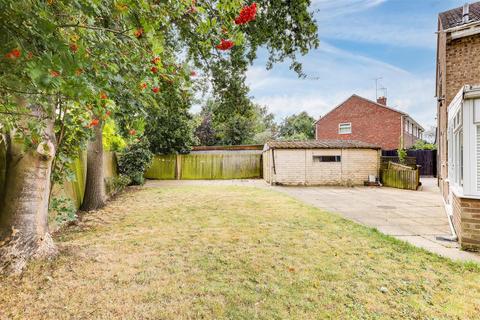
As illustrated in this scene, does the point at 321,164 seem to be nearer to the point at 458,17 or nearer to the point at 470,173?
the point at 458,17

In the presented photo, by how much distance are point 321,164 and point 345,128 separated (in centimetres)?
1232

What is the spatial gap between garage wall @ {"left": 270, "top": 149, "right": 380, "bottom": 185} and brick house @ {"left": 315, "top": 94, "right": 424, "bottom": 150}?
9.76 metres

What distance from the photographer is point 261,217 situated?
6.28m

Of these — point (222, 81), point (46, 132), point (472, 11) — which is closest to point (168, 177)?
point (222, 81)

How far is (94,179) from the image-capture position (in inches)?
294

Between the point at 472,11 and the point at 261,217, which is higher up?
the point at 472,11

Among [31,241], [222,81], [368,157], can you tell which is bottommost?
[31,241]

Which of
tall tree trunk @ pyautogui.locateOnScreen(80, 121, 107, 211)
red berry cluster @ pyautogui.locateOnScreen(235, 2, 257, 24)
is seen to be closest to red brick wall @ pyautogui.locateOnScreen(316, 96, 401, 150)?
tall tree trunk @ pyautogui.locateOnScreen(80, 121, 107, 211)

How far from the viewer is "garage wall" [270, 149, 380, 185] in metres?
14.1

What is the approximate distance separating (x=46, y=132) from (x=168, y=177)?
14.4 metres

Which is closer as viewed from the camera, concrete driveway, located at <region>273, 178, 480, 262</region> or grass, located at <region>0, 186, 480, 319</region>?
grass, located at <region>0, 186, 480, 319</region>

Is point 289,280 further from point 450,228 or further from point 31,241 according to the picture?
point 450,228

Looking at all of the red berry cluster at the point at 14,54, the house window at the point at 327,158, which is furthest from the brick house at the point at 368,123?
the red berry cluster at the point at 14,54

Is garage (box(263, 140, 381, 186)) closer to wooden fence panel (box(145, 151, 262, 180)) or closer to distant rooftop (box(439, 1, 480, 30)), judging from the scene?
wooden fence panel (box(145, 151, 262, 180))
